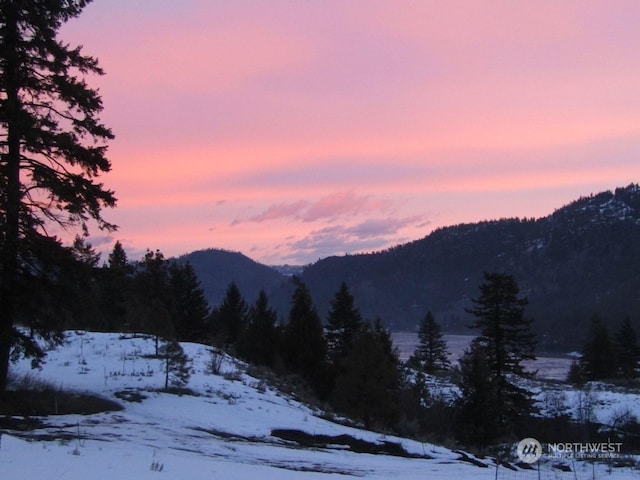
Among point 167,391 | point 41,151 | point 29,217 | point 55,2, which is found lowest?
point 167,391

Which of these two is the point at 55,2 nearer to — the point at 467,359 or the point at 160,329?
the point at 160,329

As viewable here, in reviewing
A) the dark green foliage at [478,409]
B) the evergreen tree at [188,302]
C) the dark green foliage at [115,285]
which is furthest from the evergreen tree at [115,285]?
the evergreen tree at [188,302]

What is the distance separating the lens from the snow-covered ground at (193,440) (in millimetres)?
7074

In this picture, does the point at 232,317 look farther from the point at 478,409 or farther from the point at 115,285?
the point at 115,285

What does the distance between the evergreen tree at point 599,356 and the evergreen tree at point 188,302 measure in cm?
4139

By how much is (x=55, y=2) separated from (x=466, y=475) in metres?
13.1

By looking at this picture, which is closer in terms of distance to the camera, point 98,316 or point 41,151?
point 41,151

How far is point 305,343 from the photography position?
45.3 m

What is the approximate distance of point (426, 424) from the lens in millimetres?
40219

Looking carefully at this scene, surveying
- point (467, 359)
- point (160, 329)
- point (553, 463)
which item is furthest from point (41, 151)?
point (467, 359)

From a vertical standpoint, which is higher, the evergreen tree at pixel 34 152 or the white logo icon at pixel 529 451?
the evergreen tree at pixel 34 152

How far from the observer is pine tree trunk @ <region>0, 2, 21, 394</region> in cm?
1248

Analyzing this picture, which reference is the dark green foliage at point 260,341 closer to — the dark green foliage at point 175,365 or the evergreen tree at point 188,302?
the evergreen tree at point 188,302

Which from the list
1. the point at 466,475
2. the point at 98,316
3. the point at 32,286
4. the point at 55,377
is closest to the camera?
the point at 466,475
